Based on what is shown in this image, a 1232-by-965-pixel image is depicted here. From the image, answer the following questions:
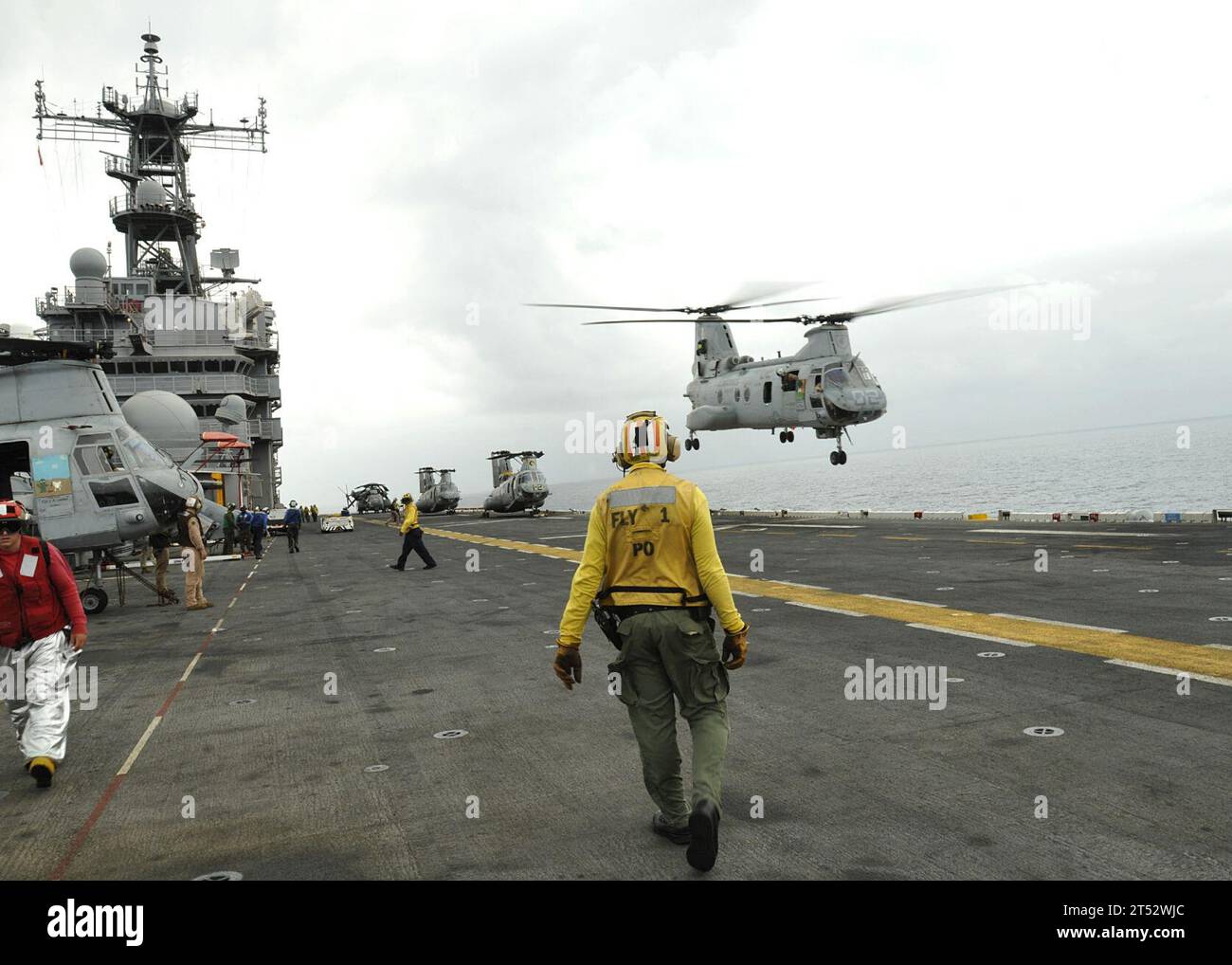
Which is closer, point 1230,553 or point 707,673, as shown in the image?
point 707,673

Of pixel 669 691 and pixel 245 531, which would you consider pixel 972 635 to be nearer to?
pixel 669 691

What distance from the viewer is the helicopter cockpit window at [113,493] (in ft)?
57.0

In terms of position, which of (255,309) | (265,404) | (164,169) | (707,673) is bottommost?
(707,673)

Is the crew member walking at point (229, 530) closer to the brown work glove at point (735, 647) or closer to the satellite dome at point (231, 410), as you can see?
the satellite dome at point (231, 410)

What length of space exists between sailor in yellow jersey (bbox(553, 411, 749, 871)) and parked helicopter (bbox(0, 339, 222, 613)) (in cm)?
1608

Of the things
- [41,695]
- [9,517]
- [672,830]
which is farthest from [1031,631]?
[9,517]

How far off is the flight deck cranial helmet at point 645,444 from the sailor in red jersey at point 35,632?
474cm

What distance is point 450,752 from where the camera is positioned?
6.79 meters

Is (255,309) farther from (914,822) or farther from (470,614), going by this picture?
(914,822)

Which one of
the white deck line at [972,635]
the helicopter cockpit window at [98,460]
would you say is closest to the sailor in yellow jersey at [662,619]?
the white deck line at [972,635]

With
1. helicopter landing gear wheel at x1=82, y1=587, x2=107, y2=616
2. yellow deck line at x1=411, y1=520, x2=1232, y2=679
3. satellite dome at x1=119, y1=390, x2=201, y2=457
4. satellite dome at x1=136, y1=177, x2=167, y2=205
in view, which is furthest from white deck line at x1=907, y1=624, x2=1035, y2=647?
satellite dome at x1=136, y1=177, x2=167, y2=205

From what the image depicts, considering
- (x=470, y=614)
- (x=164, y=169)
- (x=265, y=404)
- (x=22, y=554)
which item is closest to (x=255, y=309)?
(x=265, y=404)

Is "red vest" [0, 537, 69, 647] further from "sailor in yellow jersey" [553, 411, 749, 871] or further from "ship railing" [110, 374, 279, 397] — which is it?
"ship railing" [110, 374, 279, 397]

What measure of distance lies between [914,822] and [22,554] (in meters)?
6.97
